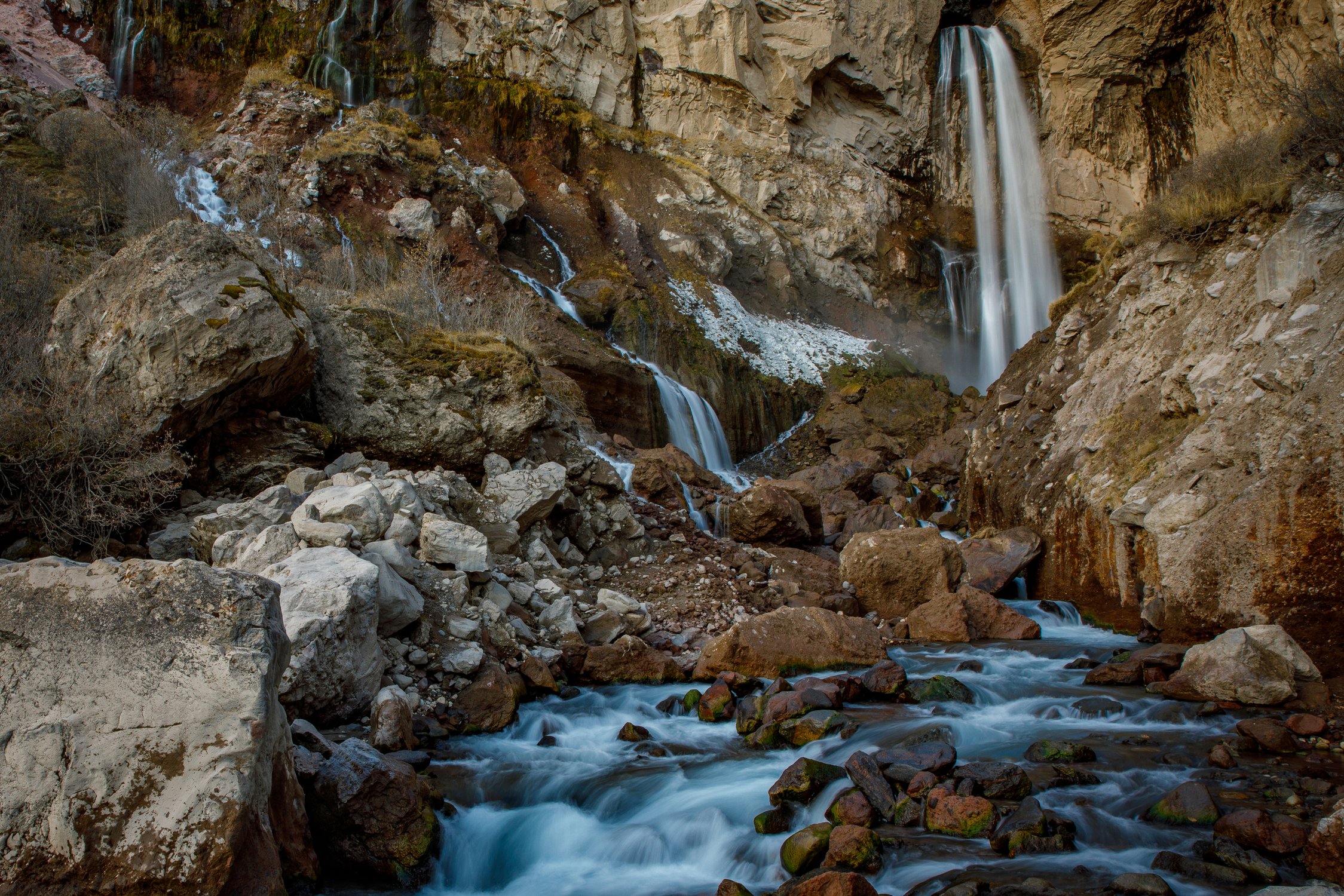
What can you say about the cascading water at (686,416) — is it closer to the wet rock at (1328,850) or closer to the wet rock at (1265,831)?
the wet rock at (1265,831)

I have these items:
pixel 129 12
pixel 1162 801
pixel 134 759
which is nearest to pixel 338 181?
pixel 129 12

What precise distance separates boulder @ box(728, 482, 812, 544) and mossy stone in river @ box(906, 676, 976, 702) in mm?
5443

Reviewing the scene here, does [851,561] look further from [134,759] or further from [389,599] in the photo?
[134,759]

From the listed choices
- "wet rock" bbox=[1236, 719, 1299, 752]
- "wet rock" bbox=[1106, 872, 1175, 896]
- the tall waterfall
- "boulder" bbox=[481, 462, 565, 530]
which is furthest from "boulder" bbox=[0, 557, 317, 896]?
the tall waterfall

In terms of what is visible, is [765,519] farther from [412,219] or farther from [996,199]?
[996,199]

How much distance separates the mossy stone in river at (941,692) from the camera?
22.2 ft

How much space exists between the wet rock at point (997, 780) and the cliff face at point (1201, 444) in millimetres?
3459

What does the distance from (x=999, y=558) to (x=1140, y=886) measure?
6977mm

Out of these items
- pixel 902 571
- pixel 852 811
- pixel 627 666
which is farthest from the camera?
pixel 902 571

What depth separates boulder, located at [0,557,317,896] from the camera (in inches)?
123

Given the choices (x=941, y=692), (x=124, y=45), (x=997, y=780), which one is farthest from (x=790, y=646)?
(x=124, y=45)

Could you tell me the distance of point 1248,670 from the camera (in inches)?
239

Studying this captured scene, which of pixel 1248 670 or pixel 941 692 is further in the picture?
pixel 941 692

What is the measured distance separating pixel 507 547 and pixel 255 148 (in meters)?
20.6
